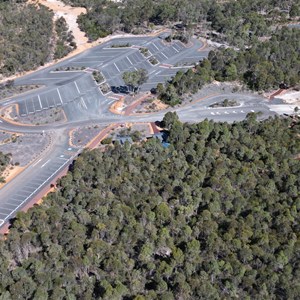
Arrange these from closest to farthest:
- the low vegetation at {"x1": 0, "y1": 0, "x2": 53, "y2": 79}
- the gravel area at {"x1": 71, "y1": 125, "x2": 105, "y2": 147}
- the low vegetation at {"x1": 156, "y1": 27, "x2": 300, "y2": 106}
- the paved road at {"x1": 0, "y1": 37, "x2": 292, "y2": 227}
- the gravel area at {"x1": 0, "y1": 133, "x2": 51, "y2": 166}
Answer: the paved road at {"x1": 0, "y1": 37, "x2": 292, "y2": 227} → the gravel area at {"x1": 0, "y1": 133, "x2": 51, "y2": 166} → the gravel area at {"x1": 71, "y1": 125, "x2": 105, "y2": 147} → the low vegetation at {"x1": 156, "y1": 27, "x2": 300, "y2": 106} → the low vegetation at {"x1": 0, "y1": 0, "x2": 53, "y2": 79}

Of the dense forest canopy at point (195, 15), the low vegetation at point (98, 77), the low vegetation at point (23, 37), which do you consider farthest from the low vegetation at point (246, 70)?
the low vegetation at point (23, 37)

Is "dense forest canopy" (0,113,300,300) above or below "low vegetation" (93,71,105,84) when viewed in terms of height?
below

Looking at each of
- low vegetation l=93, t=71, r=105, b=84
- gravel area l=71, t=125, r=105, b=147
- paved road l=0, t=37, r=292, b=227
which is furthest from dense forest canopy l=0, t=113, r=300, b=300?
low vegetation l=93, t=71, r=105, b=84

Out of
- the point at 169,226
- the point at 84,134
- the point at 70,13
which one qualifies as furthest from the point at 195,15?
the point at 169,226

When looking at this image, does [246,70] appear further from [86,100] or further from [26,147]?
[26,147]

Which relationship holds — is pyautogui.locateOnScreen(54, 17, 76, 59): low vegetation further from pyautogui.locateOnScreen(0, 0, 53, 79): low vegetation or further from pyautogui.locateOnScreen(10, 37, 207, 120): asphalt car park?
pyautogui.locateOnScreen(10, 37, 207, 120): asphalt car park

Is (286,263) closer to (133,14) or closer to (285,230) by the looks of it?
(285,230)

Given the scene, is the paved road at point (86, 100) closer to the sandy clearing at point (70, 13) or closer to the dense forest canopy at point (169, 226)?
the dense forest canopy at point (169, 226)

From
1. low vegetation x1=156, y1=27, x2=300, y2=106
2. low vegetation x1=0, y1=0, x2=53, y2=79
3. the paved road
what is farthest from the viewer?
low vegetation x1=0, y1=0, x2=53, y2=79
